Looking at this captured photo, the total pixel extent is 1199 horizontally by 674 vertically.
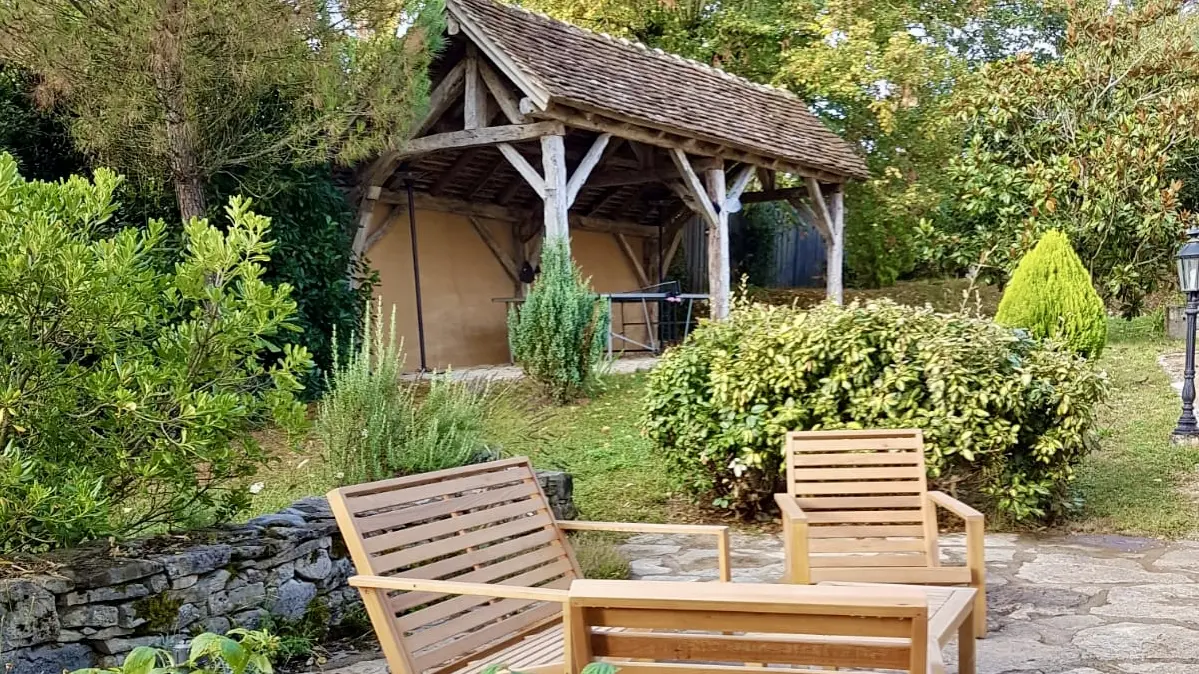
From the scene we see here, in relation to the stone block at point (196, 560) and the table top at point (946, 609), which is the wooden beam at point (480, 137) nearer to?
the stone block at point (196, 560)

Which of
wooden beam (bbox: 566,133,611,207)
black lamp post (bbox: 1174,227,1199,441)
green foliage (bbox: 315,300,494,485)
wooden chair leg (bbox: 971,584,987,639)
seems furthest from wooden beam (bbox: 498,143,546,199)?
wooden chair leg (bbox: 971,584,987,639)

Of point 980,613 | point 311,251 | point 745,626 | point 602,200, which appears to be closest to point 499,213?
point 602,200

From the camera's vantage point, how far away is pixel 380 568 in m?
2.66

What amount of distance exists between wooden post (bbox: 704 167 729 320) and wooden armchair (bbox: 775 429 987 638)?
24.4 feet

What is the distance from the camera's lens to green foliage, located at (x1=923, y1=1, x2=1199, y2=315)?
38.5ft

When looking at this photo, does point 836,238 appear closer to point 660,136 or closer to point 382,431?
point 660,136

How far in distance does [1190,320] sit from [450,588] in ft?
21.6

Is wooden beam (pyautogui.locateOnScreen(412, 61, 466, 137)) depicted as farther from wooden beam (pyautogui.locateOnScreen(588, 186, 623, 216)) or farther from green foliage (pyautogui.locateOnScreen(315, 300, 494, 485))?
green foliage (pyautogui.locateOnScreen(315, 300, 494, 485))

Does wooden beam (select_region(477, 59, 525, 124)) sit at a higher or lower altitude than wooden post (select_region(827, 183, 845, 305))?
higher

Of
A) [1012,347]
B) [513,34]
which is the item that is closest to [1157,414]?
[1012,347]

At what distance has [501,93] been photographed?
32.0ft

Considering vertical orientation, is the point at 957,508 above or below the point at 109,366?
below

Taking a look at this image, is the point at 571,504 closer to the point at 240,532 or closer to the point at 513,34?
the point at 240,532

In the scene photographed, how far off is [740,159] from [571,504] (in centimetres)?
748
